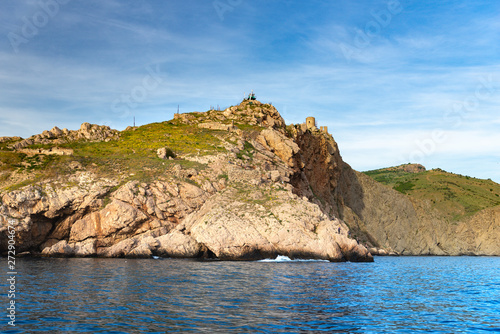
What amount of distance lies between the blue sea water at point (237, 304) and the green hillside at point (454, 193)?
133 meters

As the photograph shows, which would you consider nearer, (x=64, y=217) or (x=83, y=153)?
(x=64, y=217)

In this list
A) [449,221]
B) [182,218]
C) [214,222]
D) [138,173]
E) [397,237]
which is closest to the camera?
[214,222]

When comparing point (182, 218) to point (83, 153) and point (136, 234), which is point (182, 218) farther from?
point (83, 153)

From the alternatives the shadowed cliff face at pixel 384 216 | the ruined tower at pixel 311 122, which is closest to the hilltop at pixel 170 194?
the shadowed cliff face at pixel 384 216

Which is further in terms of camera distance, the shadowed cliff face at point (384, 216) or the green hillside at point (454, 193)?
the green hillside at point (454, 193)

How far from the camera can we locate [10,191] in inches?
2418

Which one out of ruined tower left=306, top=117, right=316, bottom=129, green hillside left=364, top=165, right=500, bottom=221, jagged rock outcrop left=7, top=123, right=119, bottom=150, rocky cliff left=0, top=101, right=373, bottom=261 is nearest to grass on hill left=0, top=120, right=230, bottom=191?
rocky cliff left=0, top=101, right=373, bottom=261

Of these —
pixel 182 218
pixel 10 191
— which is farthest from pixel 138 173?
pixel 10 191

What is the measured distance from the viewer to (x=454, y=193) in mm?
171000

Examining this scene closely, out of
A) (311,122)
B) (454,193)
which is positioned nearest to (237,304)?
(311,122)

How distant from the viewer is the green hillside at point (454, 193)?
→ 6216 inches

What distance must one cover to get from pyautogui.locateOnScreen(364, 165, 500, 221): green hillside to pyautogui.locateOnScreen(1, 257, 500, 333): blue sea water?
133 metres

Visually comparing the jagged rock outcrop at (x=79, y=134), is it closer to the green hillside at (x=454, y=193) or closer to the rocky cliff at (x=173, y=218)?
the rocky cliff at (x=173, y=218)

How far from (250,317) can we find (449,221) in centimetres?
14848
